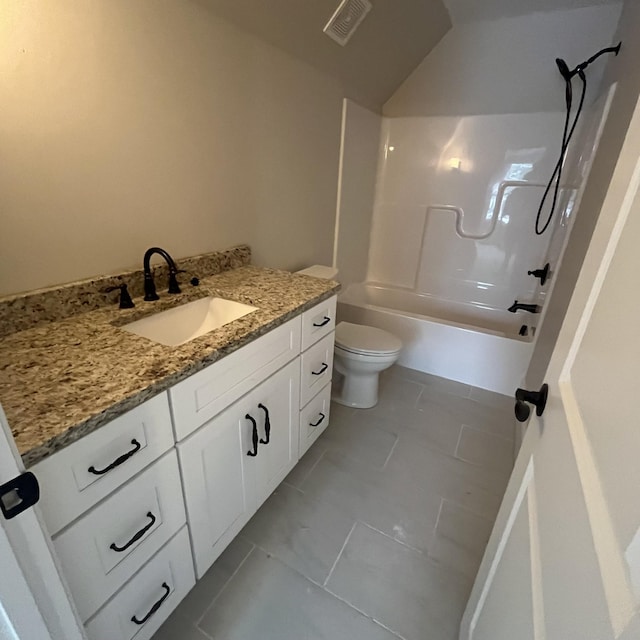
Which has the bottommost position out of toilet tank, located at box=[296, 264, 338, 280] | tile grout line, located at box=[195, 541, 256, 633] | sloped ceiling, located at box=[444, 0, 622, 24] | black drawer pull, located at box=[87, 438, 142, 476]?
tile grout line, located at box=[195, 541, 256, 633]

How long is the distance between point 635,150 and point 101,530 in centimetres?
119

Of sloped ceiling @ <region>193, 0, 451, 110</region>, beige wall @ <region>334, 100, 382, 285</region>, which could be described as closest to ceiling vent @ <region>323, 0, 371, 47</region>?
sloped ceiling @ <region>193, 0, 451, 110</region>

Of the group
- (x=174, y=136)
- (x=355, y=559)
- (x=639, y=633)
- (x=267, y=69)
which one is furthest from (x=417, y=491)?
(x=267, y=69)

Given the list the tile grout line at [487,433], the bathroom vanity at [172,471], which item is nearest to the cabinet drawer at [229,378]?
the bathroom vanity at [172,471]

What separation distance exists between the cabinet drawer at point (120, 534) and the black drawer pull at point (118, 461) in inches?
3.0

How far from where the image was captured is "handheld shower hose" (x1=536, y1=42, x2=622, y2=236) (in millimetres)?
2025

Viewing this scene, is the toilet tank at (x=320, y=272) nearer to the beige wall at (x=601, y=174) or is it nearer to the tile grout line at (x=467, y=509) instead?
the beige wall at (x=601, y=174)

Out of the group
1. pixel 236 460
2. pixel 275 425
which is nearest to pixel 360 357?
pixel 275 425

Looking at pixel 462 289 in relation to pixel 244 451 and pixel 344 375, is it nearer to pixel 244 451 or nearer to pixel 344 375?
pixel 344 375

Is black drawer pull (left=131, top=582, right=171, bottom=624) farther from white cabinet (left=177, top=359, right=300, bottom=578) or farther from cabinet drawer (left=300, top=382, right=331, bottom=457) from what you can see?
cabinet drawer (left=300, top=382, right=331, bottom=457)

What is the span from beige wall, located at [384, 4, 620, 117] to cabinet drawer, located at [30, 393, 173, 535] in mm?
2712

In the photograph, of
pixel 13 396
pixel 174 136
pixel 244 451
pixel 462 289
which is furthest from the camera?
pixel 462 289

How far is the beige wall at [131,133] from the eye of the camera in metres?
0.94

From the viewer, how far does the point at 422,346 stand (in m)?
2.46
